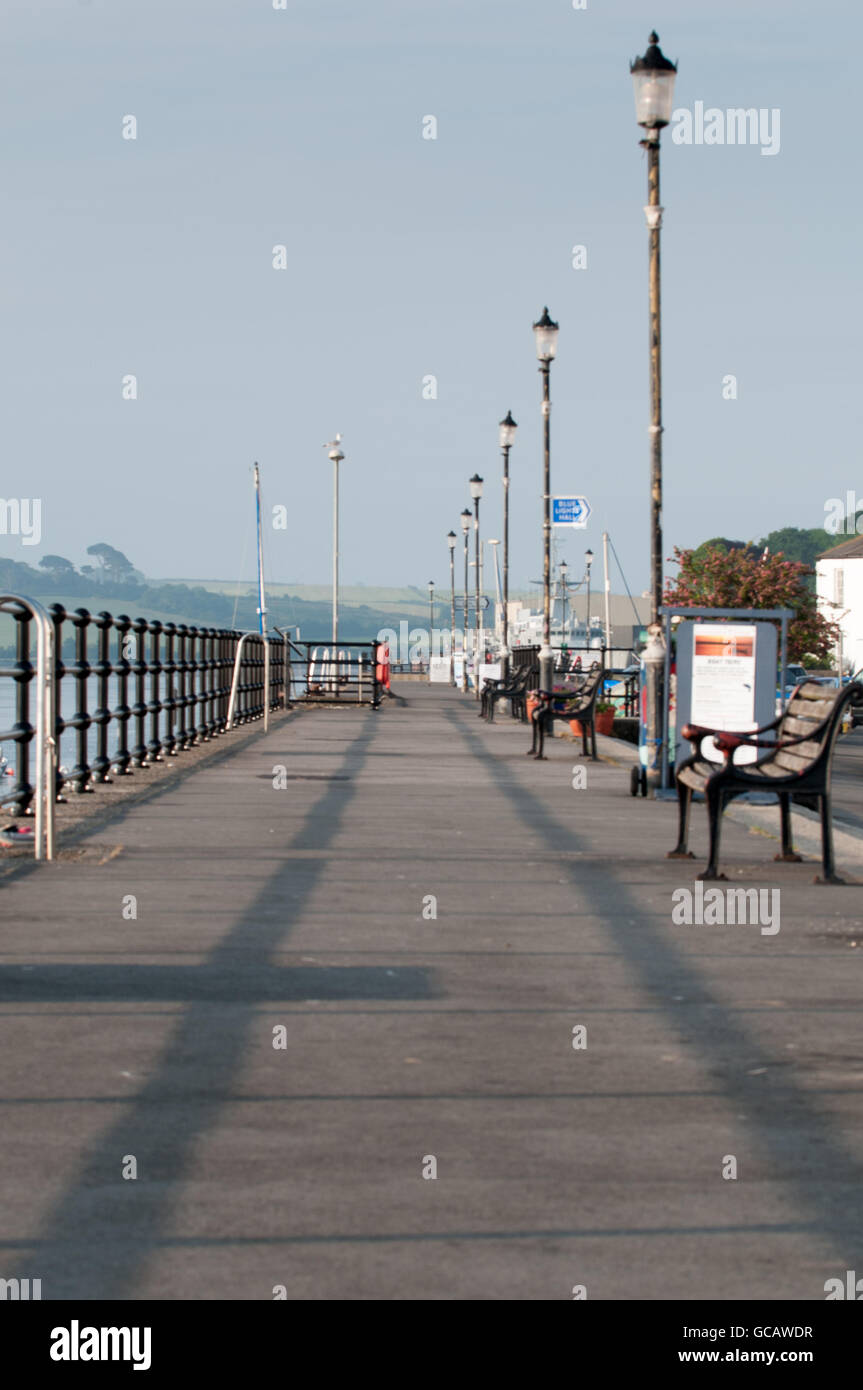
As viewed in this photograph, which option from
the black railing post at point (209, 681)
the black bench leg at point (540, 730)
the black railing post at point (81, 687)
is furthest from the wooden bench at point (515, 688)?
the black railing post at point (81, 687)

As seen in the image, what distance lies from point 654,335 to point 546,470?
16.2m

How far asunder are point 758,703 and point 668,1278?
10.6 metres

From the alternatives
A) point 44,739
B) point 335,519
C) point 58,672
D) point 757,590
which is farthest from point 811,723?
point 757,590

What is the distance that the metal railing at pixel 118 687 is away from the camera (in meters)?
11.9

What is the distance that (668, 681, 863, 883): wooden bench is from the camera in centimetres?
993

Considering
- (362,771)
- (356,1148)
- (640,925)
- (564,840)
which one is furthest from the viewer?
(362,771)

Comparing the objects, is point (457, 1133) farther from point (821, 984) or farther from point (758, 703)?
point (758, 703)

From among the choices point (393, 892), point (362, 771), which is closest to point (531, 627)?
point (362, 771)

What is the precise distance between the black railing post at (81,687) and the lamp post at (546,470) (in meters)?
15.6

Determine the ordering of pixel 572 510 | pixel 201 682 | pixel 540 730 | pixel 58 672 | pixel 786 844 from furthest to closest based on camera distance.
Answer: pixel 572 510 → pixel 201 682 → pixel 540 730 → pixel 58 672 → pixel 786 844

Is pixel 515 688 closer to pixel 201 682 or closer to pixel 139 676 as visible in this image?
pixel 201 682

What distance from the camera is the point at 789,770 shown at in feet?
35.7
